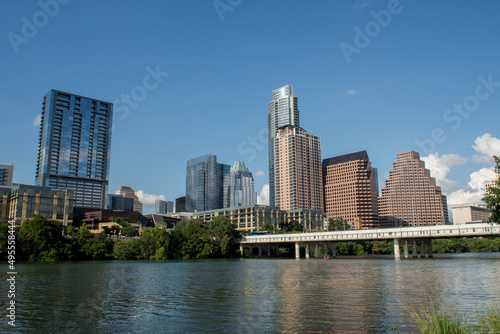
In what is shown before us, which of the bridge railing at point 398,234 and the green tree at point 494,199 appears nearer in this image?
the green tree at point 494,199

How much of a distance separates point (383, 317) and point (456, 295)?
1550cm

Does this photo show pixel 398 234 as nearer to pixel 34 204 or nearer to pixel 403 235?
pixel 403 235

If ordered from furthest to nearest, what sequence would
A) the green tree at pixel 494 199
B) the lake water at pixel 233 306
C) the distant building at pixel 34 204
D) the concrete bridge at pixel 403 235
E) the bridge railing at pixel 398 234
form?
the distant building at pixel 34 204 < the concrete bridge at pixel 403 235 < the bridge railing at pixel 398 234 < the green tree at pixel 494 199 < the lake water at pixel 233 306

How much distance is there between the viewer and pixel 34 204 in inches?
7407

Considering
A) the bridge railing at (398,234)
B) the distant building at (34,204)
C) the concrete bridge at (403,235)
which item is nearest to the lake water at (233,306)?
the bridge railing at (398,234)

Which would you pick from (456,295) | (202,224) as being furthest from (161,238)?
(456,295)

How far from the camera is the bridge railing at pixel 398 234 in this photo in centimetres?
13038

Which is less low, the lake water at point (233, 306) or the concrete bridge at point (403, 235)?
the concrete bridge at point (403, 235)

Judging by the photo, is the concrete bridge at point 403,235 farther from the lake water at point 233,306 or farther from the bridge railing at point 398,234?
the lake water at point 233,306

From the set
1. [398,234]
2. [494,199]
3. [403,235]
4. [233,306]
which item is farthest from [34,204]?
[494,199]

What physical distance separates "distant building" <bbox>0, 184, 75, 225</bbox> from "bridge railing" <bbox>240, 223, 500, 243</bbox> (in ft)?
285

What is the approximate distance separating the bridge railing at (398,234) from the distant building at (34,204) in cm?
8692

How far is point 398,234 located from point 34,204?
523 ft

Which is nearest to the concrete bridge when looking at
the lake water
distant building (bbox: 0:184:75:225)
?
distant building (bbox: 0:184:75:225)
